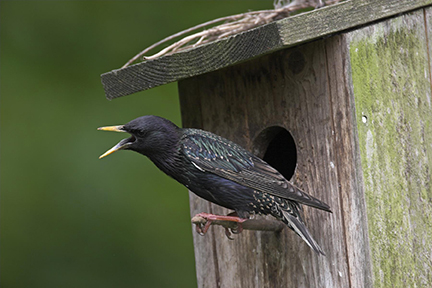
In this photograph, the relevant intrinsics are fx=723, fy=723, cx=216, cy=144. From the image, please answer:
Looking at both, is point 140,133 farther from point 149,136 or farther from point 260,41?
point 260,41

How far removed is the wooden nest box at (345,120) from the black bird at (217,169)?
0.59 ft

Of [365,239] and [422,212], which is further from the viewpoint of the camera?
[422,212]

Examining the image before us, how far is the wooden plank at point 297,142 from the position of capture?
2799mm

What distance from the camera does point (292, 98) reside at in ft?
9.82

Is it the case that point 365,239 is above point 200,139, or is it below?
below

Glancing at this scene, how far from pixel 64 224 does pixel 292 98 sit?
265 centimetres

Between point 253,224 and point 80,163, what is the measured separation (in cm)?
245

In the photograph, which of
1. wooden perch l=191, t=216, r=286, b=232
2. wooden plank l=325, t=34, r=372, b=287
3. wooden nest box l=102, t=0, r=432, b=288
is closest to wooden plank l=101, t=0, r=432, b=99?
wooden nest box l=102, t=0, r=432, b=288

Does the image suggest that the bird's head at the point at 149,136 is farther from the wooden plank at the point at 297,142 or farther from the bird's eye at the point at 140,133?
the wooden plank at the point at 297,142

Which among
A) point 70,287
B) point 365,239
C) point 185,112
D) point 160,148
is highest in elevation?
point 185,112

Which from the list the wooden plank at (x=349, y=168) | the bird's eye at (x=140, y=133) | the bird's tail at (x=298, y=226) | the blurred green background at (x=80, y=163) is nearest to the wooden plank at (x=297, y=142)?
the wooden plank at (x=349, y=168)

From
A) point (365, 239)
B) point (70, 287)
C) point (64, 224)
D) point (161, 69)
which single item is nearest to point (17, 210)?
point (64, 224)

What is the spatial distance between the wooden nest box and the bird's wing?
17 centimetres

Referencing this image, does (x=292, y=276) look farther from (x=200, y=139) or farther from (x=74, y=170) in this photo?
(x=74, y=170)
